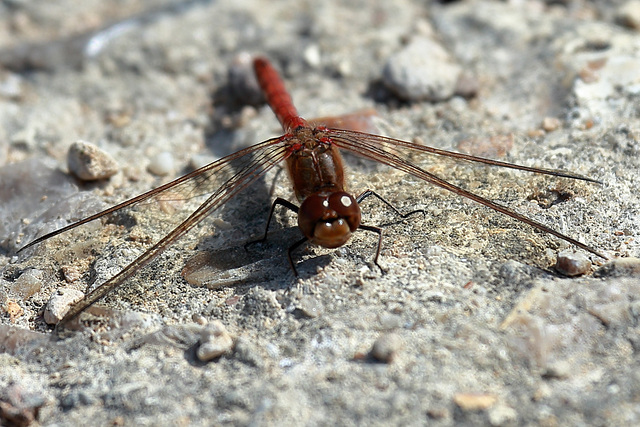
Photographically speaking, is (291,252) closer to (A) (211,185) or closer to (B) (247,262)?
(B) (247,262)

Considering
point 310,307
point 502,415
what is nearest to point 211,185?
point 310,307

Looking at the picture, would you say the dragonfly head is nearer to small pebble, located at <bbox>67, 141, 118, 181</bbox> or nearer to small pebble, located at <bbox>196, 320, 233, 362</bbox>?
small pebble, located at <bbox>196, 320, 233, 362</bbox>

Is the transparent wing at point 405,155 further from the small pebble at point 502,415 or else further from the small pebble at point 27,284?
the small pebble at point 27,284

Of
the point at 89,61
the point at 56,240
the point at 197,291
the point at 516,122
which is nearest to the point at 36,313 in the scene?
the point at 56,240

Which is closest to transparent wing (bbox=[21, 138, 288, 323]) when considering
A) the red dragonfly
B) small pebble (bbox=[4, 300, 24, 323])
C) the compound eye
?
the red dragonfly

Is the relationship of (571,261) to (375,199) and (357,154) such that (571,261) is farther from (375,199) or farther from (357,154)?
(357,154)
